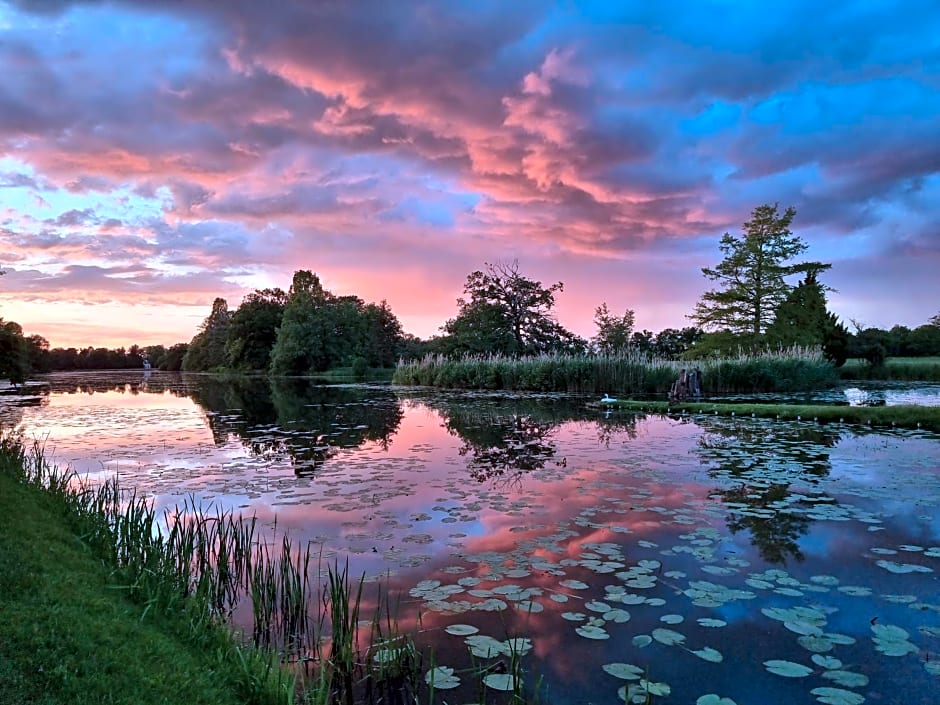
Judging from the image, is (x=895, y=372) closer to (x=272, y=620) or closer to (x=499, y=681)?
(x=499, y=681)

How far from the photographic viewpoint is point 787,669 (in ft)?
10.7

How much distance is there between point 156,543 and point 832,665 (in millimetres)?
4938

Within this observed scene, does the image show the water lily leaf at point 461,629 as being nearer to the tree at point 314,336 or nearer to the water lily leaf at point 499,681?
the water lily leaf at point 499,681

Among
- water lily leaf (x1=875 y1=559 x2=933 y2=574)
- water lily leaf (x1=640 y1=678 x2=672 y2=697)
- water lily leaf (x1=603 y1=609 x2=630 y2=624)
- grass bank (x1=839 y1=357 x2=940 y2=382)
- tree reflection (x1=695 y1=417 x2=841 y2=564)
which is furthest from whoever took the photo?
grass bank (x1=839 y1=357 x2=940 y2=382)

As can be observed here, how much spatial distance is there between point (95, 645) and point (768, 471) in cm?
853

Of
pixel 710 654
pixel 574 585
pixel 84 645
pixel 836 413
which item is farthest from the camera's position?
pixel 836 413

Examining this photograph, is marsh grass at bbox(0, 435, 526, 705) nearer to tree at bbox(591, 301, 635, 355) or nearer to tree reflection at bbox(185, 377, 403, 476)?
tree reflection at bbox(185, 377, 403, 476)

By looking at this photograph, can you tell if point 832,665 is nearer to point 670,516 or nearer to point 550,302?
point 670,516

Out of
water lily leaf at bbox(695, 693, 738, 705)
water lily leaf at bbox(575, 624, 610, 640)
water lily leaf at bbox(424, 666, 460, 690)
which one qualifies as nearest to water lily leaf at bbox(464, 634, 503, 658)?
water lily leaf at bbox(424, 666, 460, 690)

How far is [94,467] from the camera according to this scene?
31.3 ft

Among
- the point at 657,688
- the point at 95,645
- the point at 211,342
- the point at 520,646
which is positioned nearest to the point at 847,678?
the point at 657,688

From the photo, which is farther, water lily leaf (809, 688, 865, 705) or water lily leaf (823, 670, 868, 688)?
water lily leaf (823, 670, 868, 688)

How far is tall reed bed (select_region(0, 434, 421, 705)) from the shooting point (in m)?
3.15

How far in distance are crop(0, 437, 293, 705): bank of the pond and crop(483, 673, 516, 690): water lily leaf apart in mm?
1087
